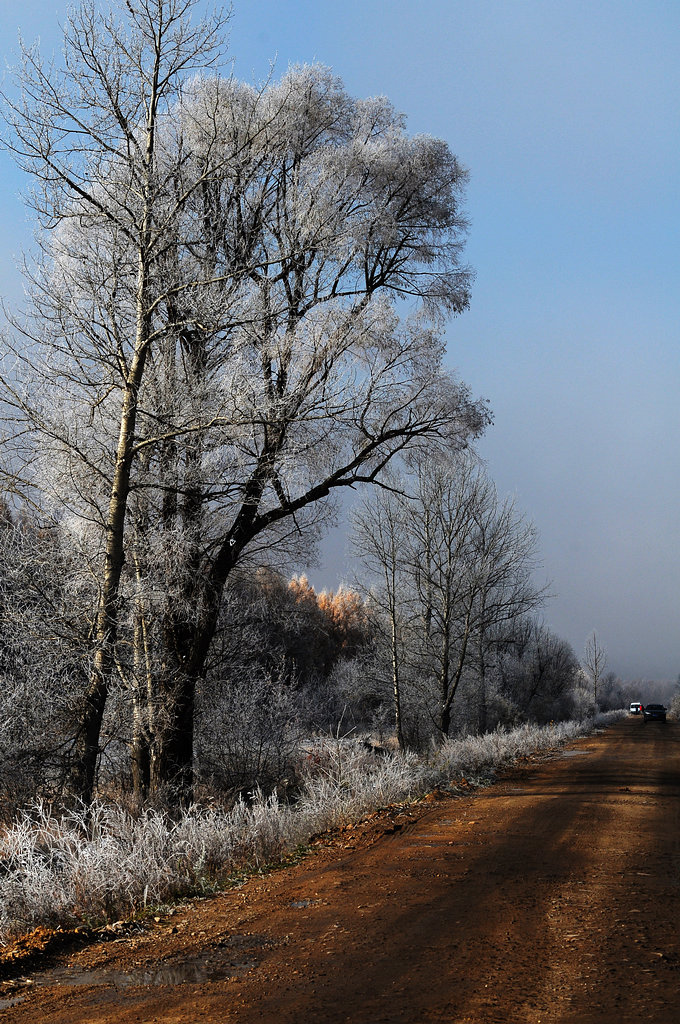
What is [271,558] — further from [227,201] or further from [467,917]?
[467,917]

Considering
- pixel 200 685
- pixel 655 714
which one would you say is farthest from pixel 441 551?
pixel 655 714

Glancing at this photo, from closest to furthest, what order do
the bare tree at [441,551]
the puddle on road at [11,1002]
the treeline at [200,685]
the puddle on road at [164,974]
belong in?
the puddle on road at [11,1002], the puddle on road at [164,974], the treeline at [200,685], the bare tree at [441,551]

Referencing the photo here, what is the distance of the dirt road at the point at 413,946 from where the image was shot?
3557mm

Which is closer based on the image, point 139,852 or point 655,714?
point 139,852

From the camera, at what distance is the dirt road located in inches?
140

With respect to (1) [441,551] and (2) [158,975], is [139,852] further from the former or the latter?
(1) [441,551]

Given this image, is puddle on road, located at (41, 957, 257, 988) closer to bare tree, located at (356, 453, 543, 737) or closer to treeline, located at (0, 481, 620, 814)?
treeline, located at (0, 481, 620, 814)

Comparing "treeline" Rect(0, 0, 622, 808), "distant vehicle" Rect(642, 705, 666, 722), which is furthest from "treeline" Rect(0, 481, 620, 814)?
"distant vehicle" Rect(642, 705, 666, 722)

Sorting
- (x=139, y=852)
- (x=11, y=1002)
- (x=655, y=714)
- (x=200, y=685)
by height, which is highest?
(x=200, y=685)

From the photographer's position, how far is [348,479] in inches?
522

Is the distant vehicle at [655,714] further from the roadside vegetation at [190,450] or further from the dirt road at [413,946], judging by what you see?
the dirt road at [413,946]

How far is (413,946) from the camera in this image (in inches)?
173

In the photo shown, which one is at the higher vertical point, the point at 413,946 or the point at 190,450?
the point at 190,450

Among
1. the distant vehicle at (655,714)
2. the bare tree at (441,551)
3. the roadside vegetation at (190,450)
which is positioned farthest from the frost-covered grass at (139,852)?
the distant vehicle at (655,714)
